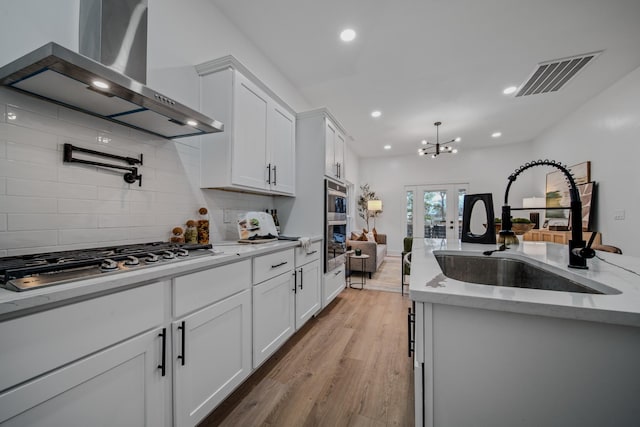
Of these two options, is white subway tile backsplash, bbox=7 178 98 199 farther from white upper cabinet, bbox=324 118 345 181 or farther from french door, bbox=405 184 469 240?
french door, bbox=405 184 469 240

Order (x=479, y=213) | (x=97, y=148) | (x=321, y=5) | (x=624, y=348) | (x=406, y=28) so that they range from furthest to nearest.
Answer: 1. (x=479, y=213)
2. (x=406, y=28)
3. (x=321, y=5)
4. (x=97, y=148)
5. (x=624, y=348)

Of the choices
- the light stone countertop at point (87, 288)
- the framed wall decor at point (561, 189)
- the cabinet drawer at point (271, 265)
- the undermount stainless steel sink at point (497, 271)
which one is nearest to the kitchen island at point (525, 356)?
the undermount stainless steel sink at point (497, 271)

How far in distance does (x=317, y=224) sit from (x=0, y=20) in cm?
230

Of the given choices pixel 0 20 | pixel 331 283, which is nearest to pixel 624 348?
pixel 0 20

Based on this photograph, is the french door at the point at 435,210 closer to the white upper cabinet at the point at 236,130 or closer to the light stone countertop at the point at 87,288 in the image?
the white upper cabinet at the point at 236,130

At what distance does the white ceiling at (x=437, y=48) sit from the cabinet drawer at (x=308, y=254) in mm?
2119

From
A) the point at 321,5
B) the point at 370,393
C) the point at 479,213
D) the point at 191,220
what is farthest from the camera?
the point at 479,213

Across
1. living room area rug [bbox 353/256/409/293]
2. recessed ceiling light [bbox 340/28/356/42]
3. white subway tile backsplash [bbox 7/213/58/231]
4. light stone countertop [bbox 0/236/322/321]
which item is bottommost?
living room area rug [bbox 353/256/409/293]

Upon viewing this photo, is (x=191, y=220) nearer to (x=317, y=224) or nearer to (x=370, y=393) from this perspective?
(x=317, y=224)

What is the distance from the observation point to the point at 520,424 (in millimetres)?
602

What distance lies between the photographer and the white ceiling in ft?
7.37

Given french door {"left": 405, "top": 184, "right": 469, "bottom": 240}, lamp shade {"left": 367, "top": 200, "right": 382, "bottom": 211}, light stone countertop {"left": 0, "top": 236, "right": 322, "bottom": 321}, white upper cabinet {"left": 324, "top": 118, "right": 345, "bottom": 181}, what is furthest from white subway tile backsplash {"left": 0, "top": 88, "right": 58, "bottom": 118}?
french door {"left": 405, "top": 184, "right": 469, "bottom": 240}

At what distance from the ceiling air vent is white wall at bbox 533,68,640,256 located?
725 mm

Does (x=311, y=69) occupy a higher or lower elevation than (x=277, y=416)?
higher
